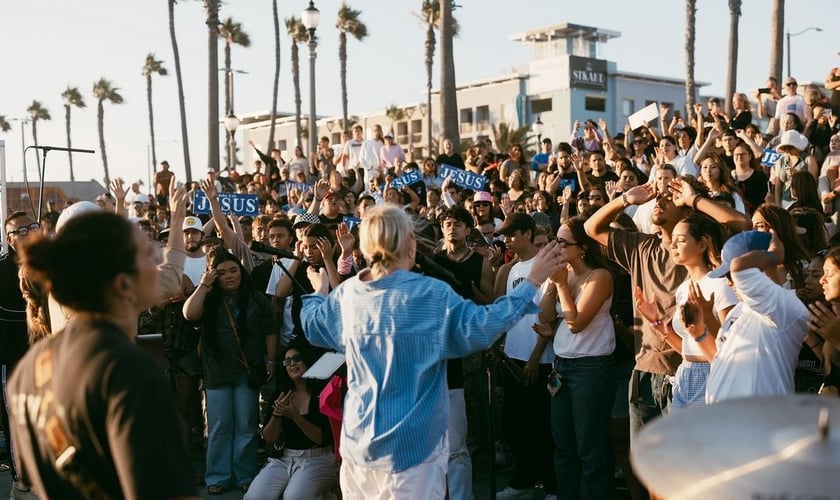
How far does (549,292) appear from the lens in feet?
23.3

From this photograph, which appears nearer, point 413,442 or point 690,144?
point 413,442

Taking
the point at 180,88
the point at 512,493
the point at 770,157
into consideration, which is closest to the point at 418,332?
the point at 512,493

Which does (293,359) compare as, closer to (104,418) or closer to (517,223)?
(517,223)

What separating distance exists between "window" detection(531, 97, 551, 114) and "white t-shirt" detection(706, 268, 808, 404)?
67969mm

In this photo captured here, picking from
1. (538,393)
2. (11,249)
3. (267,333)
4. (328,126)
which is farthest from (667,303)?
(328,126)

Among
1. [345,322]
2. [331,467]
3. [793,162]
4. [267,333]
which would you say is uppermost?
[793,162]

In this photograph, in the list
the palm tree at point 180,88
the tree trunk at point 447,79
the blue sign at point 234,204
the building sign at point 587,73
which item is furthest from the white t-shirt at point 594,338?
the building sign at point 587,73

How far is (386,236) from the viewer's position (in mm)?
4523

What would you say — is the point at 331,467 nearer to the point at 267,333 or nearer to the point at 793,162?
the point at 267,333

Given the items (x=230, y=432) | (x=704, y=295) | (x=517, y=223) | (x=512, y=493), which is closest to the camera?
(x=704, y=295)

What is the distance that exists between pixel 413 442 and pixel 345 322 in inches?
25.2

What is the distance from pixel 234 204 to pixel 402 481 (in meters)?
7.19

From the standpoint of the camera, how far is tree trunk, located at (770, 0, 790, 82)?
25578 millimetres

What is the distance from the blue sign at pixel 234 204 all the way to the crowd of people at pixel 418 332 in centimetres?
80
